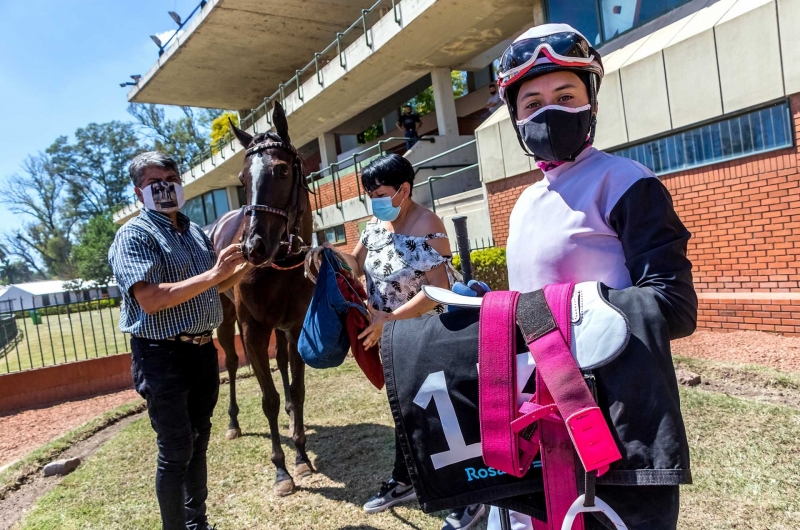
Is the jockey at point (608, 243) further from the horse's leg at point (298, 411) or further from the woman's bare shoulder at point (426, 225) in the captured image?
the horse's leg at point (298, 411)

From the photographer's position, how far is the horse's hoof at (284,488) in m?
3.78

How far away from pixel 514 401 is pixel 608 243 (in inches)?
19.4

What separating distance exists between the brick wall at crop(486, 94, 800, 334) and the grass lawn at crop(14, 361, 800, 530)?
260cm

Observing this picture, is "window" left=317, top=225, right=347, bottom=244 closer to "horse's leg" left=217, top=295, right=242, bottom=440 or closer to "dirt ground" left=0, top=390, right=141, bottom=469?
"dirt ground" left=0, top=390, right=141, bottom=469

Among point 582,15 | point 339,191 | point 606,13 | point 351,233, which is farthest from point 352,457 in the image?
point 339,191

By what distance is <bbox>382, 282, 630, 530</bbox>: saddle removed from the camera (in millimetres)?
1148

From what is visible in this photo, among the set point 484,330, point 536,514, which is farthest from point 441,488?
point 484,330

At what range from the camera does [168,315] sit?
2.69 meters

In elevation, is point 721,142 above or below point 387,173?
above

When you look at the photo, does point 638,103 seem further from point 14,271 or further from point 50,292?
point 14,271

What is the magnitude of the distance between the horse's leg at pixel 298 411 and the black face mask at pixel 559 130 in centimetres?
319

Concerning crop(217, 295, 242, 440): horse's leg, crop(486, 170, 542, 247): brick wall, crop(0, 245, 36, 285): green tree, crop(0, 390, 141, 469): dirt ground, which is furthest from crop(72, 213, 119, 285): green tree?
crop(217, 295, 242, 440): horse's leg

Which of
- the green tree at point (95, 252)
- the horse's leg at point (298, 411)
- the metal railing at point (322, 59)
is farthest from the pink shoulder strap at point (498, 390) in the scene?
the green tree at point (95, 252)

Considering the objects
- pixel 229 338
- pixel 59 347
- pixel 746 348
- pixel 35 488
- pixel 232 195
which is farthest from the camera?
pixel 232 195
